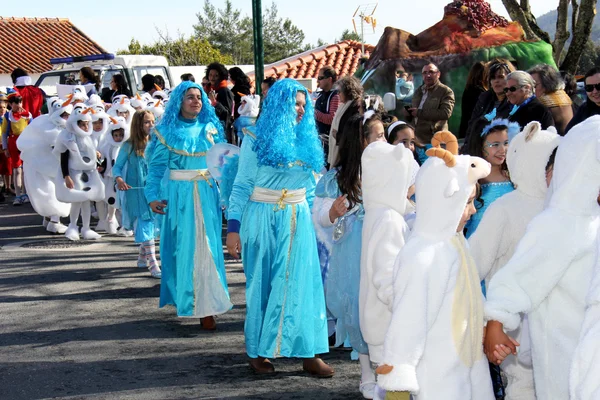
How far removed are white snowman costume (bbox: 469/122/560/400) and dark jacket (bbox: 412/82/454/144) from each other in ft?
15.2

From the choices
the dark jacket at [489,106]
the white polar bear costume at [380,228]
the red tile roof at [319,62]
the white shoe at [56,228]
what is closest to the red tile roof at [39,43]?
the red tile roof at [319,62]

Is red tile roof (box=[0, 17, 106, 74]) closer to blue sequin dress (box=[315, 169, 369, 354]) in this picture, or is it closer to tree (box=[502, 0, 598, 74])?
tree (box=[502, 0, 598, 74])

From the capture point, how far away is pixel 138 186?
10.3 meters

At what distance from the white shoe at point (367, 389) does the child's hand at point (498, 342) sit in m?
1.83

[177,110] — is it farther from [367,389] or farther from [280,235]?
[367,389]

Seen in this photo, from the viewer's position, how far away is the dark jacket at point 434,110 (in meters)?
9.70

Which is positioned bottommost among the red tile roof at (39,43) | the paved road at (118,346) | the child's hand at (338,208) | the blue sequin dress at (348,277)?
the paved road at (118,346)

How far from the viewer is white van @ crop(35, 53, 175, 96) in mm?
19234

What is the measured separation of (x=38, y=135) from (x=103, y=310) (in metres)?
5.53

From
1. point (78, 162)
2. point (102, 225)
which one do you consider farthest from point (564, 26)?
point (78, 162)

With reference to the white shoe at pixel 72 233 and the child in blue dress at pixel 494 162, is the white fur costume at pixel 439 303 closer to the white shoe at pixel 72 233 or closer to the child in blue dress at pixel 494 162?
the child in blue dress at pixel 494 162

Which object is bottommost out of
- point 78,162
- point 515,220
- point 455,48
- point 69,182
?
point 69,182

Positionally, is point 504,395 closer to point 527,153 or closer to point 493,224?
point 493,224

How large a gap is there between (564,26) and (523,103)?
10741mm
